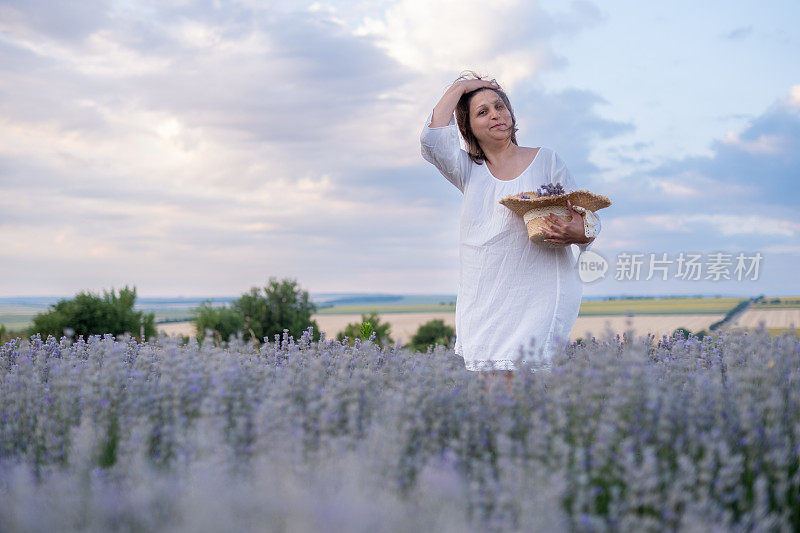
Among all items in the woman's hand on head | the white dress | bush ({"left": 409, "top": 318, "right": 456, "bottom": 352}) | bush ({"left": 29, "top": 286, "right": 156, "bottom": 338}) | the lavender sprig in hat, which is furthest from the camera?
bush ({"left": 409, "top": 318, "right": 456, "bottom": 352})

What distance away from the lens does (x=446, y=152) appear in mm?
4262

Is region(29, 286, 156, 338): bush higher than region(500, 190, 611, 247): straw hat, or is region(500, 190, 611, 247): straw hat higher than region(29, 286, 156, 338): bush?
A: region(500, 190, 611, 247): straw hat

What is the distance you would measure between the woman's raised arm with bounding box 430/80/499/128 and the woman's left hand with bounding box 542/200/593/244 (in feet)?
3.17

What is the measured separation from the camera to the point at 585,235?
3.77m

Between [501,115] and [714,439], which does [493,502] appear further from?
[501,115]

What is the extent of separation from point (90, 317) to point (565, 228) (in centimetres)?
652

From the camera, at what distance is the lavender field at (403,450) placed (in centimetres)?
183

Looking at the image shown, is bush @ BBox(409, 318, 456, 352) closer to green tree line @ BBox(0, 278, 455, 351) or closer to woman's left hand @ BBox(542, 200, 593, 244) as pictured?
green tree line @ BBox(0, 278, 455, 351)

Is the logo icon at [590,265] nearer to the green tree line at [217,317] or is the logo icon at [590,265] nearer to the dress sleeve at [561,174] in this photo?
the dress sleeve at [561,174]

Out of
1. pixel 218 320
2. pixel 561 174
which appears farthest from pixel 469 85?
pixel 218 320

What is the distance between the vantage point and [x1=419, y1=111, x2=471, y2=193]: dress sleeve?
4215 mm

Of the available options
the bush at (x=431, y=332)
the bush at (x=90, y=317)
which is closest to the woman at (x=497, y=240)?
the bush at (x=90, y=317)

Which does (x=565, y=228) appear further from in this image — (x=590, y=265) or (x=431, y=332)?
(x=431, y=332)

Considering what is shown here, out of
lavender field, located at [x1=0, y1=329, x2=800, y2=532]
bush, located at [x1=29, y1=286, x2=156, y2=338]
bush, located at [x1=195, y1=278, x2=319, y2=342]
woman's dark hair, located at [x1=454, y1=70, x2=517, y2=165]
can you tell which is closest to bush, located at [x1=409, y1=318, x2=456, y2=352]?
bush, located at [x1=195, y1=278, x2=319, y2=342]
